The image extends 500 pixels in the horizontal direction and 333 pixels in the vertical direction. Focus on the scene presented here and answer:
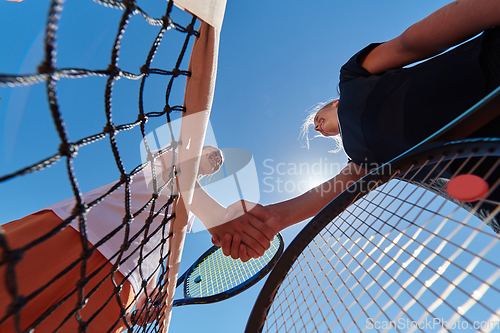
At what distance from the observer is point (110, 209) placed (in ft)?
3.19

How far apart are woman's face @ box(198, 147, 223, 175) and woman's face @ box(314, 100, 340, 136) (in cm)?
77

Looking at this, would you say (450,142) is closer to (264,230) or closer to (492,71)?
(492,71)

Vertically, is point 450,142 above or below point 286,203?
above

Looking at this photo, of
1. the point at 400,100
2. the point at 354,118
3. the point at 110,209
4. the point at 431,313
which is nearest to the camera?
the point at 431,313

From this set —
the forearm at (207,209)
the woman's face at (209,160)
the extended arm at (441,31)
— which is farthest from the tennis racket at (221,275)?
the extended arm at (441,31)

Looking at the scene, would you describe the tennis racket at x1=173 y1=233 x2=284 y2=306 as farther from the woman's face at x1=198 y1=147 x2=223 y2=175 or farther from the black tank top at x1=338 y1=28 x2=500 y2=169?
the black tank top at x1=338 y1=28 x2=500 y2=169

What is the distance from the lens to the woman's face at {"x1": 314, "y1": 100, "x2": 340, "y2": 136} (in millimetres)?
1334

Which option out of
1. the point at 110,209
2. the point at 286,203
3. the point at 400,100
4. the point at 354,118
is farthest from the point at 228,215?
the point at 400,100

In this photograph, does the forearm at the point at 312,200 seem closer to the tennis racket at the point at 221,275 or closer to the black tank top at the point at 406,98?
the black tank top at the point at 406,98

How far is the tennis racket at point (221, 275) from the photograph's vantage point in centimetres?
142

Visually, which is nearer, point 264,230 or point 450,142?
point 450,142

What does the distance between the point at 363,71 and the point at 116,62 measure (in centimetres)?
84

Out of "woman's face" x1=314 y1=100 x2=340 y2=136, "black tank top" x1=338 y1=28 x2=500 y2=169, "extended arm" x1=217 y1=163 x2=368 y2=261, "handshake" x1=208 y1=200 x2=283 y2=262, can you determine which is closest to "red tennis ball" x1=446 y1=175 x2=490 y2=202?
"black tank top" x1=338 y1=28 x2=500 y2=169

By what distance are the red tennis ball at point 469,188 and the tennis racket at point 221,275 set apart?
37.4 inches
